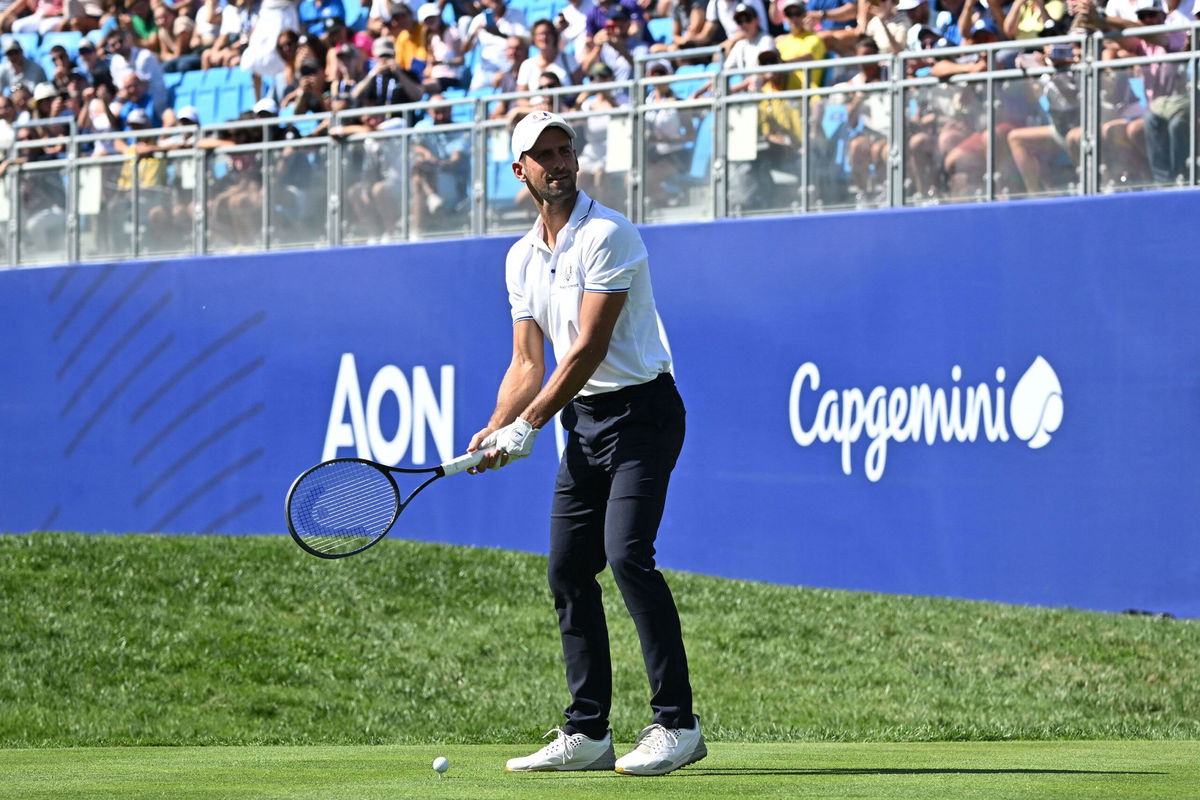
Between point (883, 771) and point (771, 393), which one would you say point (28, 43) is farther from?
point (883, 771)

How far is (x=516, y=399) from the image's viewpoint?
680 centimetres

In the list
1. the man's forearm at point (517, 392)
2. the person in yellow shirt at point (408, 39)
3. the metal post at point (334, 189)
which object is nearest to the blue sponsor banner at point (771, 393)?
the metal post at point (334, 189)

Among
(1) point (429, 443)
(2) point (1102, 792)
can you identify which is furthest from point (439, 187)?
(2) point (1102, 792)

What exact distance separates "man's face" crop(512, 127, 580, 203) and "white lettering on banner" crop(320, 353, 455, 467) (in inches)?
362

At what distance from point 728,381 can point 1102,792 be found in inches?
354

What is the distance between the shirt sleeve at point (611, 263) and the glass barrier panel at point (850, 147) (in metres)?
7.29

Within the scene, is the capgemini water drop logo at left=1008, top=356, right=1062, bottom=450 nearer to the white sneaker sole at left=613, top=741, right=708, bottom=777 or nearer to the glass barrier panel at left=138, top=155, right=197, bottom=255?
the white sneaker sole at left=613, top=741, right=708, bottom=777

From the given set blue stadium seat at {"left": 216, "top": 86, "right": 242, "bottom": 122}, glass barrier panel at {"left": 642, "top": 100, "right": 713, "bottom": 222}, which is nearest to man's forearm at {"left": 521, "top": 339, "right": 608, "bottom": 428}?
glass barrier panel at {"left": 642, "top": 100, "right": 713, "bottom": 222}

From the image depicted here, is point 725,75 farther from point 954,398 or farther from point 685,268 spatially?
point 954,398

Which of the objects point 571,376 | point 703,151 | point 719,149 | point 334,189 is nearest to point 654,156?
point 703,151

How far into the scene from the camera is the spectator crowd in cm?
1277

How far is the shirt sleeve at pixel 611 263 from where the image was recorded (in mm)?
A: 6461

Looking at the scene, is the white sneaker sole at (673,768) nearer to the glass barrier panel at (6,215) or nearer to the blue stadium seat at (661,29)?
the blue stadium seat at (661,29)

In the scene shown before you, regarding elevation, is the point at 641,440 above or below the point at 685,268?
below
